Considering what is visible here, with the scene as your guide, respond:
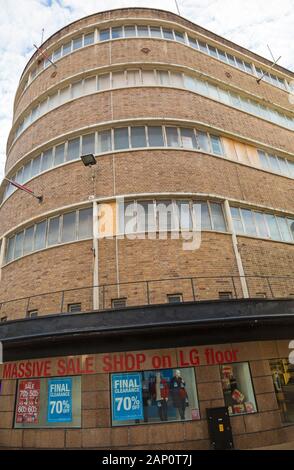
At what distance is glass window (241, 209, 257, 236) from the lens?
12.1 metres

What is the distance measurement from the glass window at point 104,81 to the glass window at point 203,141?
5.43m

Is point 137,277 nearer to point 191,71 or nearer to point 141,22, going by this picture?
point 191,71

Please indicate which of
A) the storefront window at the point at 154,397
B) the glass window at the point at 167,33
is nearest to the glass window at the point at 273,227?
the storefront window at the point at 154,397

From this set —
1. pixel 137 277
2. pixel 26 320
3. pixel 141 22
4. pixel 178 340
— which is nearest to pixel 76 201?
pixel 137 277

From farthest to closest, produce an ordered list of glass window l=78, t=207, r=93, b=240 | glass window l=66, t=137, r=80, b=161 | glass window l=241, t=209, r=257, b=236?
glass window l=66, t=137, r=80, b=161
glass window l=241, t=209, r=257, b=236
glass window l=78, t=207, r=93, b=240

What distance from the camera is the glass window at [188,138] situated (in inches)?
520

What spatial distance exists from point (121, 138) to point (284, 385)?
1144cm

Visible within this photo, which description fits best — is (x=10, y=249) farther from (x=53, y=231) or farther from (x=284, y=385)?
(x=284, y=385)

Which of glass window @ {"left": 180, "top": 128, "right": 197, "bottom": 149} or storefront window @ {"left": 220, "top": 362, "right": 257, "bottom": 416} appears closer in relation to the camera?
storefront window @ {"left": 220, "top": 362, "right": 257, "bottom": 416}

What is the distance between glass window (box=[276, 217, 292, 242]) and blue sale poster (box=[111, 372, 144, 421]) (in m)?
8.63

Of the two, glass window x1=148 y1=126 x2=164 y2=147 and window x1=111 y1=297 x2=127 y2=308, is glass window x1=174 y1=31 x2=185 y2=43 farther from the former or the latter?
window x1=111 y1=297 x2=127 y2=308

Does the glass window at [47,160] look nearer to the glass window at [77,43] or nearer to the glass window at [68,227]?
the glass window at [68,227]

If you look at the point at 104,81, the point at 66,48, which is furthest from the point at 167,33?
the point at 66,48

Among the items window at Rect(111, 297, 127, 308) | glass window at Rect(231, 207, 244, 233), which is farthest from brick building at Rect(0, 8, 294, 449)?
glass window at Rect(231, 207, 244, 233)
